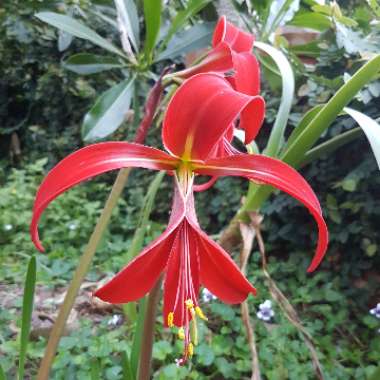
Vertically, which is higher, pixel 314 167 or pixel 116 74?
pixel 116 74

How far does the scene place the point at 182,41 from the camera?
49.2 inches

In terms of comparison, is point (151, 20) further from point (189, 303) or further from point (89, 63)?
point (189, 303)

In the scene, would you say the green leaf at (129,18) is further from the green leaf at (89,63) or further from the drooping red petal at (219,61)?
the drooping red petal at (219,61)

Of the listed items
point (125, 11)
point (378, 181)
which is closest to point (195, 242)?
point (125, 11)

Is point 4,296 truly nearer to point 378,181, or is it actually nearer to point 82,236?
point 82,236

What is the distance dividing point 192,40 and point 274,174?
90cm

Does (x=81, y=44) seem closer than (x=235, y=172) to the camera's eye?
No

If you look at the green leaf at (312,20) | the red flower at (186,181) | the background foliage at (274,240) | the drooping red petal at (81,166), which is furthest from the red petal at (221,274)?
the green leaf at (312,20)

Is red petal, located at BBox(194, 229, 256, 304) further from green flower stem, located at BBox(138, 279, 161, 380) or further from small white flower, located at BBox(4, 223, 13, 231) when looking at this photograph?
small white flower, located at BBox(4, 223, 13, 231)

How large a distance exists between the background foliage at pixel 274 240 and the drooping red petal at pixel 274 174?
0.44m

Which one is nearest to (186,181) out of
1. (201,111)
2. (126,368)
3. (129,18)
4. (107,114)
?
(201,111)

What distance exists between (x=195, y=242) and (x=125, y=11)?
0.84 m

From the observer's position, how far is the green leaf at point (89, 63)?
123cm

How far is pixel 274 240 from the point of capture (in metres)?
2.01
